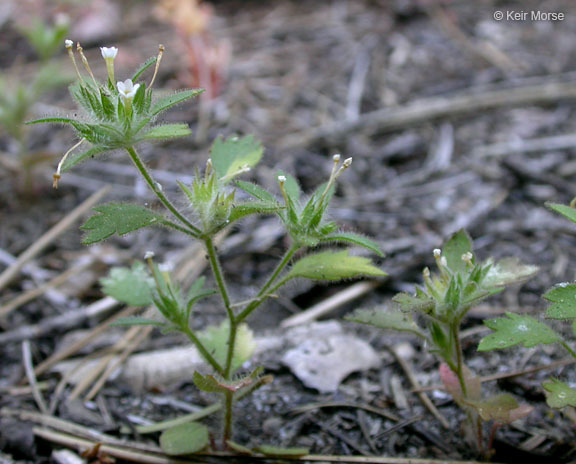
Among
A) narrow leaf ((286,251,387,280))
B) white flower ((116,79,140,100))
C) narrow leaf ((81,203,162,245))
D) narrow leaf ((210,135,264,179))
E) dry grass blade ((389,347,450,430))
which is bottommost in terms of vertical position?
dry grass blade ((389,347,450,430))

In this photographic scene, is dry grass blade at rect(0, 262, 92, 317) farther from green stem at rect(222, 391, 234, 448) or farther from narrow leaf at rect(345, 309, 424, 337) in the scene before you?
narrow leaf at rect(345, 309, 424, 337)

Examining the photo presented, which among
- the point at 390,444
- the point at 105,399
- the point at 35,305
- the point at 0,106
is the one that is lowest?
the point at 390,444

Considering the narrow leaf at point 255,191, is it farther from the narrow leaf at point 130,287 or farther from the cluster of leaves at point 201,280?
the narrow leaf at point 130,287

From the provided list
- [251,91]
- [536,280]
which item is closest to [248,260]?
[536,280]

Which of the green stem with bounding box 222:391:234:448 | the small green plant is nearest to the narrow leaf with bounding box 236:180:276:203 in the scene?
the green stem with bounding box 222:391:234:448

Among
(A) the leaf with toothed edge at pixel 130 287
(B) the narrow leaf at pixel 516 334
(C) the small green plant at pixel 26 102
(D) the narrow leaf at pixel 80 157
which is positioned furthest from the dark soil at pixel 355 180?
(D) the narrow leaf at pixel 80 157

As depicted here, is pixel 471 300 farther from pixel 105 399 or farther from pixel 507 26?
pixel 507 26

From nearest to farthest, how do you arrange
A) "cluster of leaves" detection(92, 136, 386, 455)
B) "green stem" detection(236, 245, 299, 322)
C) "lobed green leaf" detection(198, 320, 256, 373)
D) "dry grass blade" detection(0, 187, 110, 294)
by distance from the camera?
"cluster of leaves" detection(92, 136, 386, 455) < "green stem" detection(236, 245, 299, 322) < "lobed green leaf" detection(198, 320, 256, 373) < "dry grass blade" detection(0, 187, 110, 294)
